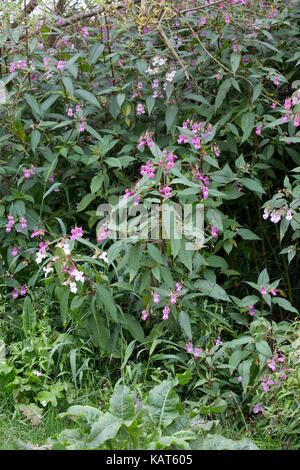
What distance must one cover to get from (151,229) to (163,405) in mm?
840

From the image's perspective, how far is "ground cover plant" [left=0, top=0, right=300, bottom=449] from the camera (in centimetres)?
284

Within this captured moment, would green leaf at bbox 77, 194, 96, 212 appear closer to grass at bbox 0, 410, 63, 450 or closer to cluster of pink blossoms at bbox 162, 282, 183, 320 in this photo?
cluster of pink blossoms at bbox 162, 282, 183, 320

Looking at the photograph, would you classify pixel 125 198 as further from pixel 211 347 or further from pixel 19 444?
pixel 19 444

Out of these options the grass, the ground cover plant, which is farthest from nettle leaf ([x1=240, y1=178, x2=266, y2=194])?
the grass

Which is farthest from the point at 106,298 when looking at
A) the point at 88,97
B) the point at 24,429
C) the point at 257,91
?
the point at 257,91

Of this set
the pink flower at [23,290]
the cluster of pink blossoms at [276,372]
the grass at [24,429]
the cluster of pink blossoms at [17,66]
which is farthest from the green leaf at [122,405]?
the cluster of pink blossoms at [17,66]

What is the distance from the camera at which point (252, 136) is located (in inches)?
147

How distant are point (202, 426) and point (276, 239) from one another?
187 centimetres

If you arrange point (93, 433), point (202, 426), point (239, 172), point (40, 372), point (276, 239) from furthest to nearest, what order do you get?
point (276, 239)
point (239, 172)
point (40, 372)
point (202, 426)
point (93, 433)

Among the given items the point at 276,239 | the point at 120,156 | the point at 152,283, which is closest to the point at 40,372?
the point at 152,283

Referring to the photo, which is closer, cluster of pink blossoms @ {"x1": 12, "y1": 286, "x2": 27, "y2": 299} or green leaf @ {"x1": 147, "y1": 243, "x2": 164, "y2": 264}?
green leaf @ {"x1": 147, "y1": 243, "x2": 164, "y2": 264}

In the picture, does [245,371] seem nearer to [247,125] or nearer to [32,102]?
[247,125]

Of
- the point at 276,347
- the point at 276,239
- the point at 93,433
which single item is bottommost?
the point at 276,239

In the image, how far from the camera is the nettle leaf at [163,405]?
8.30 feet
